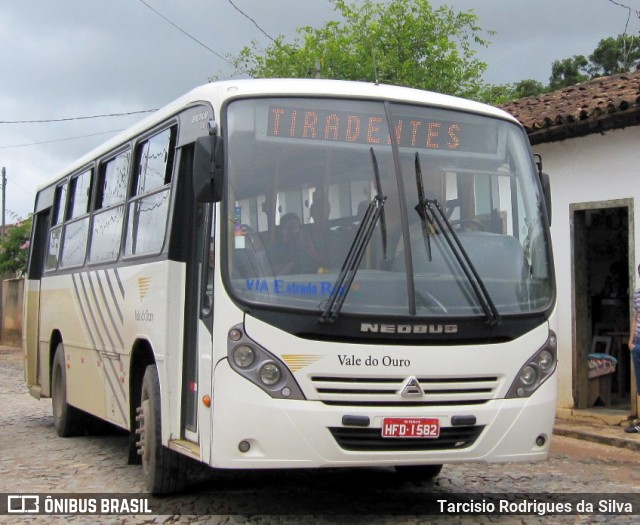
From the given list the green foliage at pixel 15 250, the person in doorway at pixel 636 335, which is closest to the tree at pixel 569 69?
the green foliage at pixel 15 250

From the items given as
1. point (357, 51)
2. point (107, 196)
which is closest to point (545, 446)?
point (107, 196)

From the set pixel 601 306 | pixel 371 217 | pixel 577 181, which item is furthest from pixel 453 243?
pixel 601 306

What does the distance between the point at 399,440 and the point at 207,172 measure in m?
1.96

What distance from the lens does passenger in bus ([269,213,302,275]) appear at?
6051 mm

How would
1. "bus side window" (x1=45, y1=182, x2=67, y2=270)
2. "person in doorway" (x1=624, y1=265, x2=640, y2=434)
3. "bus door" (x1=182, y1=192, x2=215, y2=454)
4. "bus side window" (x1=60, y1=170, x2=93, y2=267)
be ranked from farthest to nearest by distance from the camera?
"bus side window" (x1=45, y1=182, x2=67, y2=270)
"person in doorway" (x1=624, y1=265, x2=640, y2=434)
"bus side window" (x1=60, y1=170, x2=93, y2=267)
"bus door" (x1=182, y1=192, x2=215, y2=454)

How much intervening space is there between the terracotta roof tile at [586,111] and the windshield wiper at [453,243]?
19.3 feet

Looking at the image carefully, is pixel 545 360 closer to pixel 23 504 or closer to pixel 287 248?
pixel 287 248

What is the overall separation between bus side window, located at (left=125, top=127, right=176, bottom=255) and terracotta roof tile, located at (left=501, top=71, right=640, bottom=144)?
5934mm

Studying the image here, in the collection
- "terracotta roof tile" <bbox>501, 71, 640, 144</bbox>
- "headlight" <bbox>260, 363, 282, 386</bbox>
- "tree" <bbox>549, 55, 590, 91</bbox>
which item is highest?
"tree" <bbox>549, 55, 590, 91</bbox>

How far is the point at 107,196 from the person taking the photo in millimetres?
9359

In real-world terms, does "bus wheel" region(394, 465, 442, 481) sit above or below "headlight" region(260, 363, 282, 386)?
below

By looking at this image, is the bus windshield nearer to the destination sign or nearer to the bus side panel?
the destination sign

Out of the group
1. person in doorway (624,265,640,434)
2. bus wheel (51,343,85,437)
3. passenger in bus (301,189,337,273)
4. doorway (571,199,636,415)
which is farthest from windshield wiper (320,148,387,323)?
doorway (571,199,636,415)

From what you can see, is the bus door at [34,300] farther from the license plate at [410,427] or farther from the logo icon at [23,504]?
the license plate at [410,427]
